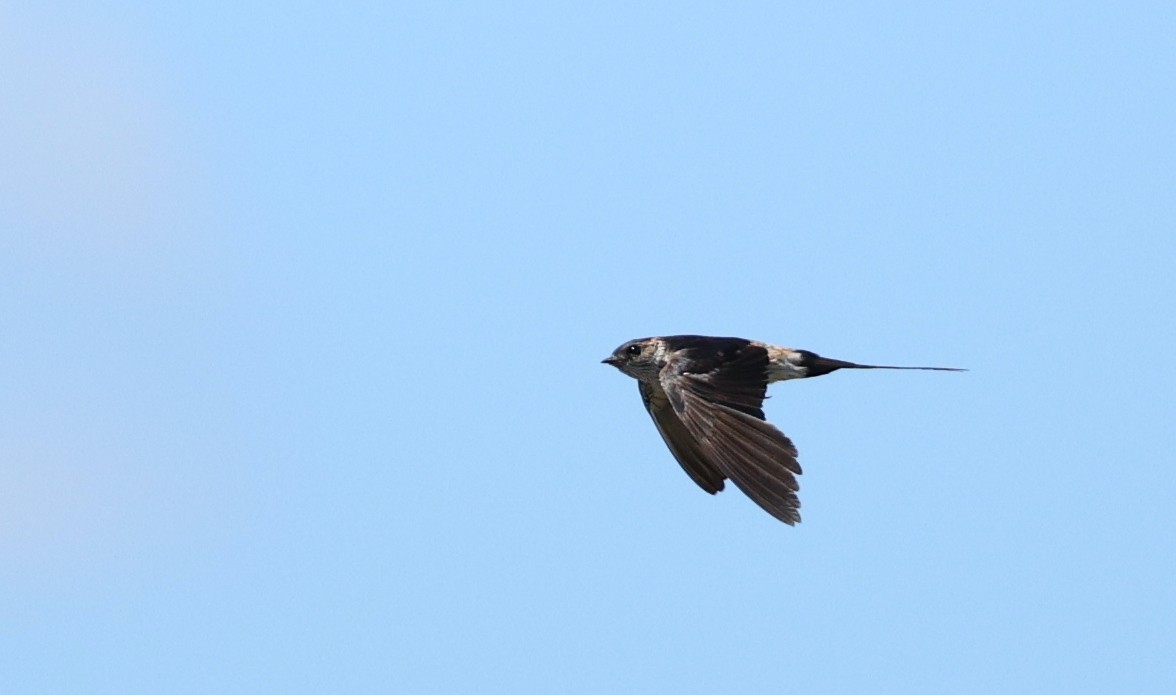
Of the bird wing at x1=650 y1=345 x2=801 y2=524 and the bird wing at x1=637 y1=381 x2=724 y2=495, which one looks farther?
the bird wing at x1=637 y1=381 x2=724 y2=495

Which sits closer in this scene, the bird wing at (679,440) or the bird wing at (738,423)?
the bird wing at (738,423)

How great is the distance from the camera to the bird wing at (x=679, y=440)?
70.5ft

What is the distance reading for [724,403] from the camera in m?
20.4

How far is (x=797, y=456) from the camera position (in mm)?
18938

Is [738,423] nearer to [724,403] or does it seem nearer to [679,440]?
[724,403]

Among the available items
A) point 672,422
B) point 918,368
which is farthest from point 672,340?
point 918,368

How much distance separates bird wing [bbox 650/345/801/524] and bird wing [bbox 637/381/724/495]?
60 millimetres

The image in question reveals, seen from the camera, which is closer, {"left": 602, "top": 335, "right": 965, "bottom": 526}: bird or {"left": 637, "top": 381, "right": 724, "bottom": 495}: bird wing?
{"left": 602, "top": 335, "right": 965, "bottom": 526}: bird

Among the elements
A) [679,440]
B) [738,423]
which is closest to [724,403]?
[738,423]

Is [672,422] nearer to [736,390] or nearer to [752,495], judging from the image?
[736,390]

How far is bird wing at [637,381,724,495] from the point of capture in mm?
21486

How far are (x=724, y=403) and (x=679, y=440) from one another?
1.59m

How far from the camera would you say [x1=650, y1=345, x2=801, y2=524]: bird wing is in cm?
1873

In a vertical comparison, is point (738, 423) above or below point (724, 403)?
below
